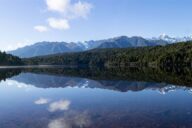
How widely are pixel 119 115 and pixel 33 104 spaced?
1832 cm

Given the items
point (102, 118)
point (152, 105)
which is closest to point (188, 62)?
point (152, 105)

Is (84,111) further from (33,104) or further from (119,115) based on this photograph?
(33,104)

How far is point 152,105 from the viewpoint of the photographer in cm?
4722

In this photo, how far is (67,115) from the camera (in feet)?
130

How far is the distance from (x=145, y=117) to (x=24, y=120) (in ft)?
46.6

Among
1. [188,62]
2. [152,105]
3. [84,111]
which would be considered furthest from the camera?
[188,62]

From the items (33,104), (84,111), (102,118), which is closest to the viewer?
(102,118)

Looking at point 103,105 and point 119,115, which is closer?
point 119,115

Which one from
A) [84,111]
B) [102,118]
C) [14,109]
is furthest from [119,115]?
[14,109]

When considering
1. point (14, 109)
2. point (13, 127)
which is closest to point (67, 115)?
point (13, 127)

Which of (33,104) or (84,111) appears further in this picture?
(33,104)

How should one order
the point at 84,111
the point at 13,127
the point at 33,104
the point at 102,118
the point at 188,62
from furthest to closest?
1. the point at 188,62
2. the point at 33,104
3. the point at 84,111
4. the point at 102,118
5. the point at 13,127

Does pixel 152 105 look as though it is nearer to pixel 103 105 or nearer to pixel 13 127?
pixel 103 105

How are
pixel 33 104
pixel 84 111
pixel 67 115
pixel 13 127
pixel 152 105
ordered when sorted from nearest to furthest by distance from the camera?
pixel 13 127
pixel 67 115
pixel 84 111
pixel 152 105
pixel 33 104
